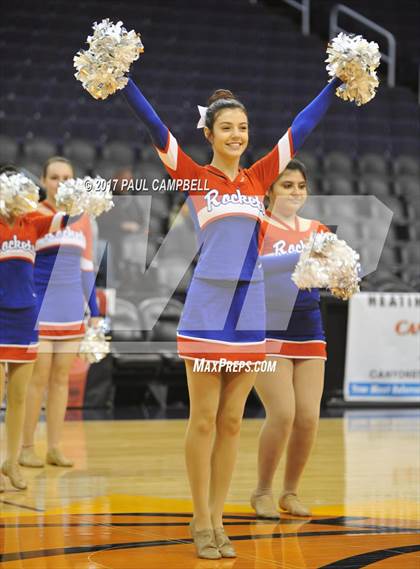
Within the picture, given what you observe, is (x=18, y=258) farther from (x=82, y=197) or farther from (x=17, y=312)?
(x=82, y=197)

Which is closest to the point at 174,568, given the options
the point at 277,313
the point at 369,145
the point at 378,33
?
the point at 277,313

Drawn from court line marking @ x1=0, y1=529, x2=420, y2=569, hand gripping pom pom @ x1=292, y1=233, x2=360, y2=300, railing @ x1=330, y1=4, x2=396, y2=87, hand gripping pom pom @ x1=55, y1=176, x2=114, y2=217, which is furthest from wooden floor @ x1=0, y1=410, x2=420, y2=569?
railing @ x1=330, y1=4, x2=396, y2=87

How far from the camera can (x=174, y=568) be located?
153 inches

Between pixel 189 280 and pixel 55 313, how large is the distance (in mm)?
4255

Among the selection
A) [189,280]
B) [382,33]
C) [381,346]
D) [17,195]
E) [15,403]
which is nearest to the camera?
[17,195]

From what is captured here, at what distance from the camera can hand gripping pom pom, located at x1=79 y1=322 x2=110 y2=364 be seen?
7188 mm

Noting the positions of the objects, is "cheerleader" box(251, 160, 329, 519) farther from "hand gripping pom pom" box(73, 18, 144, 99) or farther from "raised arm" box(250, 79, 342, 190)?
"hand gripping pom pom" box(73, 18, 144, 99)

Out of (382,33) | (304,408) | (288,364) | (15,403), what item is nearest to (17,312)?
(15,403)

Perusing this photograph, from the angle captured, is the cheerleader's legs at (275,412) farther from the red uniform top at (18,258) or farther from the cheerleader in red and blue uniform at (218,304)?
the red uniform top at (18,258)

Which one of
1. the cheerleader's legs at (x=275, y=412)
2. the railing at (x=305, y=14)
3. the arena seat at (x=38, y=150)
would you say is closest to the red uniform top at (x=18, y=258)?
the cheerleader's legs at (x=275, y=412)

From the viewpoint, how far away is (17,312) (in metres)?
5.88

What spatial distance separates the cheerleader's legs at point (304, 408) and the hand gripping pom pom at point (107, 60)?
69.9 inches

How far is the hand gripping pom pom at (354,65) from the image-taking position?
435 cm

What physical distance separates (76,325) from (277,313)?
2.18m
